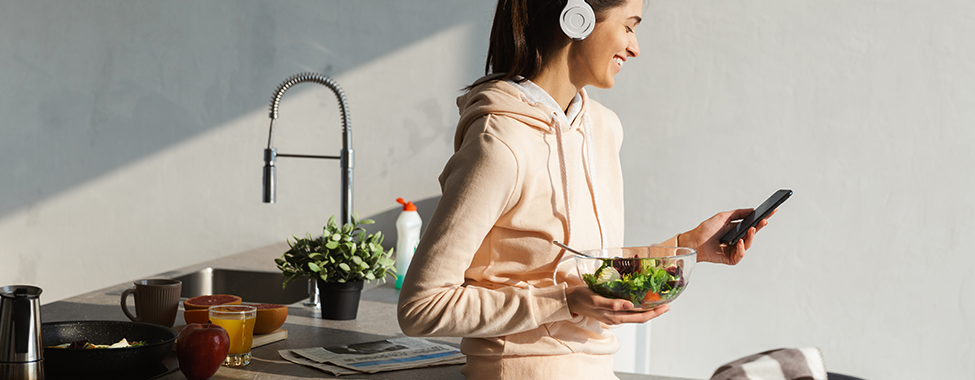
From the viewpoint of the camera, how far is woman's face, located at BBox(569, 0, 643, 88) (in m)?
1.01

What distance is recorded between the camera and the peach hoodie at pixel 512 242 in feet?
3.06

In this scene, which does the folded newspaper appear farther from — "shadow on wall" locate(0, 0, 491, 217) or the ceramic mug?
"shadow on wall" locate(0, 0, 491, 217)

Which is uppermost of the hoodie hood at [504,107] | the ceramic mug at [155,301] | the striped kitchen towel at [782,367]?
the hoodie hood at [504,107]

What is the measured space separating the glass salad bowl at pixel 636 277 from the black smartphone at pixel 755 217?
19 centimetres

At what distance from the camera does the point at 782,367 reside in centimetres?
147

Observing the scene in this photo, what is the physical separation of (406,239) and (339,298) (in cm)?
51

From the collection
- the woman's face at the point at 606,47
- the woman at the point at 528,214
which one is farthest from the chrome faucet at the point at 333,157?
the woman's face at the point at 606,47

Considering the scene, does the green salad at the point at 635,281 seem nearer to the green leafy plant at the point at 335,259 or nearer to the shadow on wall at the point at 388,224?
the green leafy plant at the point at 335,259

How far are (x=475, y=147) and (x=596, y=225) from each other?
0.23 meters

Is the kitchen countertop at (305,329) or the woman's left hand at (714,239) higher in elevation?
the woman's left hand at (714,239)

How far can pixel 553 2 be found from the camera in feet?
3.32

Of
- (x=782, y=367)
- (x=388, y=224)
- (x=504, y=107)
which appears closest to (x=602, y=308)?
(x=504, y=107)

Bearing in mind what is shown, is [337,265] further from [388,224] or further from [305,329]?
[388,224]

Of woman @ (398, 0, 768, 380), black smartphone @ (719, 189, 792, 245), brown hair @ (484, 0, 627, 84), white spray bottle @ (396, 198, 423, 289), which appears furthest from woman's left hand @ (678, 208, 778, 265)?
white spray bottle @ (396, 198, 423, 289)
